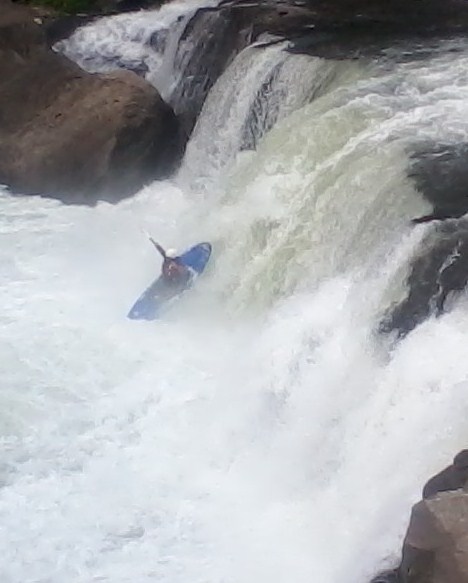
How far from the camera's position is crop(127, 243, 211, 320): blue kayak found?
26.8 ft

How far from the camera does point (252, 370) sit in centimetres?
716

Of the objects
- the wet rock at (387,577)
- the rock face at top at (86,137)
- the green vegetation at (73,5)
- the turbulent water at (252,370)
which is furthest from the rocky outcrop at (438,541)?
the green vegetation at (73,5)

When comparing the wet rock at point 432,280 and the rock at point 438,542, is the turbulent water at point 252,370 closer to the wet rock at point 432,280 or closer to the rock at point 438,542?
the wet rock at point 432,280

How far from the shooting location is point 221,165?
10.1 metres

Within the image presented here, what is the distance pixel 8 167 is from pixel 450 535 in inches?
282

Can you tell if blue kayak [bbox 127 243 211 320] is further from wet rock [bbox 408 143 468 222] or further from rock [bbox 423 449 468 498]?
rock [bbox 423 449 468 498]

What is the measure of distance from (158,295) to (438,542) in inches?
160

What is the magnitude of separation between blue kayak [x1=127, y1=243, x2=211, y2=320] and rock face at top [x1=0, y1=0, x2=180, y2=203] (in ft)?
6.86

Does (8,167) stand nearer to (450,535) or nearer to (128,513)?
(128,513)

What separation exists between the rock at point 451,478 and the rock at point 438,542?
0.27 metres

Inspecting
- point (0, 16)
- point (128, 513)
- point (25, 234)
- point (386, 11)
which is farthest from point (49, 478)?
point (0, 16)

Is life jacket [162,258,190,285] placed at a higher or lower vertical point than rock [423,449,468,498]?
lower

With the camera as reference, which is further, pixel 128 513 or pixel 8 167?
pixel 8 167

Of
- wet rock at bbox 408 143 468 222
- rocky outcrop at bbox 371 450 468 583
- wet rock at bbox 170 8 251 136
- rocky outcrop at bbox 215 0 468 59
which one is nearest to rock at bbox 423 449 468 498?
rocky outcrop at bbox 371 450 468 583
